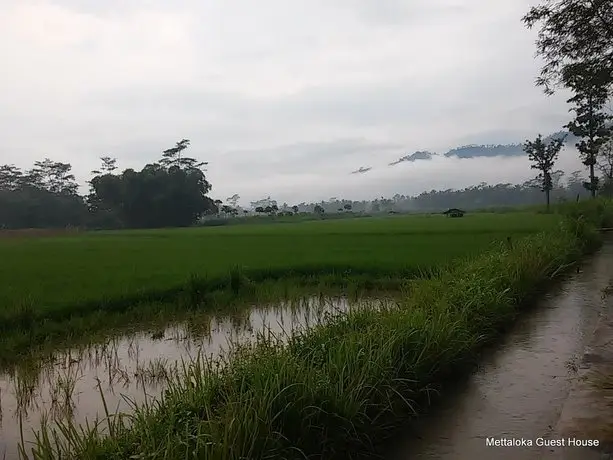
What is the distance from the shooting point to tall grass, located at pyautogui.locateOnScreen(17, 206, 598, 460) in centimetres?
288

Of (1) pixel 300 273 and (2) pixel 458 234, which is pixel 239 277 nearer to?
(1) pixel 300 273

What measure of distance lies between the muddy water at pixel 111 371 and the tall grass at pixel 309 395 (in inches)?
29.1

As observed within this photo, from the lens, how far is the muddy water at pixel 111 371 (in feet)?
16.7

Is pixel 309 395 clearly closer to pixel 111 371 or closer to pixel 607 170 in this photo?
pixel 111 371

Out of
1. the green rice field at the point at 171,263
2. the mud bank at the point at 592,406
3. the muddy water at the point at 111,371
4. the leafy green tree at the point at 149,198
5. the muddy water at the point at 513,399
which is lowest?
the muddy water at the point at 111,371

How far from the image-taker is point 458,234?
21016 millimetres

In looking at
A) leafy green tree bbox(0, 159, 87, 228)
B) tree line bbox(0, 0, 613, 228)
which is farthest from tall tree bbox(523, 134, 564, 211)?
leafy green tree bbox(0, 159, 87, 228)

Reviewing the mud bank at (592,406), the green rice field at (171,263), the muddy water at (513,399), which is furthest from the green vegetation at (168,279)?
the mud bank at (592,406)

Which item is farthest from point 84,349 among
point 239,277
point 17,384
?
point 239,277

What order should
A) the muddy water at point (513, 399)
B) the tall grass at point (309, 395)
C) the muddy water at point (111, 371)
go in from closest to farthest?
the tall grass at point (309, 395) < the muddy water at point (513, 399) < the muddy water at point (111, 371)

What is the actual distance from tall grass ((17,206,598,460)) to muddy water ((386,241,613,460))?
216mm

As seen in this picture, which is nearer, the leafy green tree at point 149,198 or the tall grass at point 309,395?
the tall grass at point 309,395

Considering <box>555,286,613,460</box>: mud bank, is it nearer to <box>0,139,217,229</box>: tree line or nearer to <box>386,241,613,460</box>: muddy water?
<box>386,241,613,460</box>: muddy water

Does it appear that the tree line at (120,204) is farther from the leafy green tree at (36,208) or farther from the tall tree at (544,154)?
the tall tree at (544,154)
